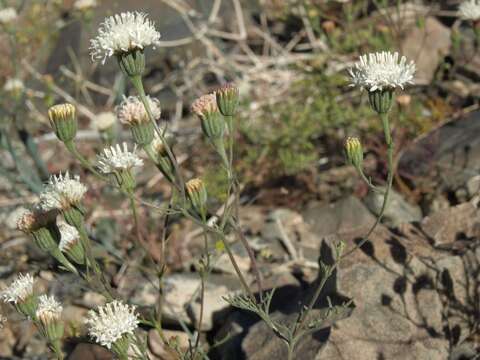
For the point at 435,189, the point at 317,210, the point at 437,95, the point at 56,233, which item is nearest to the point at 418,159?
the point at 435,189

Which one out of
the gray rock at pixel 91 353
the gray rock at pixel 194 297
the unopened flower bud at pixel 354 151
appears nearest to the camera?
the unopened flower bud at pixel 354 151

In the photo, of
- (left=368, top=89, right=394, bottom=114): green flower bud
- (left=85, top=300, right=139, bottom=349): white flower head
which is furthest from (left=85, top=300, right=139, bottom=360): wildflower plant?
(left=368, top=89, right=394, bottom=114): green flower bud

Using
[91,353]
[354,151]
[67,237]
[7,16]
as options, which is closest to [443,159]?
[354,151]

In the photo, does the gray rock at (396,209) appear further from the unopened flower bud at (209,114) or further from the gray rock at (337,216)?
the unopened flower bud at (209,114)

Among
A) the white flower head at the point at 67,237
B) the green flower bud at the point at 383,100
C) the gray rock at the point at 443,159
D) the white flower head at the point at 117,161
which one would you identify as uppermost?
the green flower bud at the point at 383,100

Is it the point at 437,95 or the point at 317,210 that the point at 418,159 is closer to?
the point at 317,210

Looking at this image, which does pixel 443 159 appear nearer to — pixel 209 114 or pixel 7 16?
pixel 209 114

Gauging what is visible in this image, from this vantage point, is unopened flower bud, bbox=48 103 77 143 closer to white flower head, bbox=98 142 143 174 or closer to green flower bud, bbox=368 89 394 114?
white flower head, bbox=98 142 143 174

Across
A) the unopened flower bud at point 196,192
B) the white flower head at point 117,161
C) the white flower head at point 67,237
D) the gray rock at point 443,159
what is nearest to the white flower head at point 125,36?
the white flower head at point 117,161
